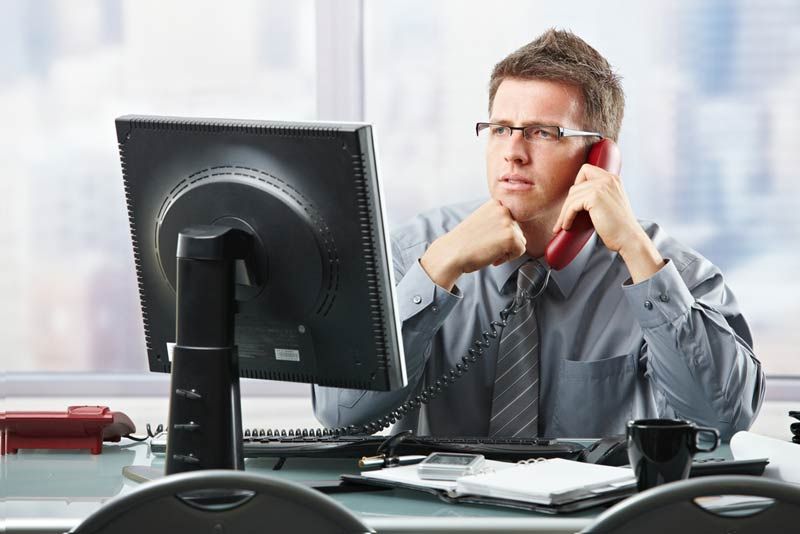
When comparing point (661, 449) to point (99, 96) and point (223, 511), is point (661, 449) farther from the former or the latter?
point (99, 96)

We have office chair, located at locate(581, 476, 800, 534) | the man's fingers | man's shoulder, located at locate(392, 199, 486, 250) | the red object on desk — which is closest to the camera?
office chair, located at locate(581, 476, 800, 534)

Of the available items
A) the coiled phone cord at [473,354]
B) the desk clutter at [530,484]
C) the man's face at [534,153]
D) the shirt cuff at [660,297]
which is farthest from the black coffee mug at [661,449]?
the man's face at [534,153]

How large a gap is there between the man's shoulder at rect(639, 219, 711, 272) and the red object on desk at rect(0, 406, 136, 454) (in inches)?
43.7

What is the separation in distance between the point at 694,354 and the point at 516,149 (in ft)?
1.64

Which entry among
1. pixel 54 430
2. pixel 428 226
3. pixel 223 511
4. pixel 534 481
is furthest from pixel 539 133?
pixel 223 511

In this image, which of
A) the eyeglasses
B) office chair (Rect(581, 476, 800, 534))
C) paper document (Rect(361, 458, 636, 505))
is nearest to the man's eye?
the eyeglasses

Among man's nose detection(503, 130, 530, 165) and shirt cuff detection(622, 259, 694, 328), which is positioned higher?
man's nose detection(503, 130, 530, 165)

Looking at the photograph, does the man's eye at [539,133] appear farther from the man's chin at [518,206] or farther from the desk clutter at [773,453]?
the desk clutter at [773,453]

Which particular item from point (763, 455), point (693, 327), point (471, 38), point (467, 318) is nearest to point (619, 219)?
point (693, 327)

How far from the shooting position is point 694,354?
196 cm

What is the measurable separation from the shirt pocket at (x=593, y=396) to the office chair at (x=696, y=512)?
1049 mm

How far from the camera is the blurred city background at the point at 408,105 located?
9.57 feet

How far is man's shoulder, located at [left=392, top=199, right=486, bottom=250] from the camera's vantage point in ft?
7.64

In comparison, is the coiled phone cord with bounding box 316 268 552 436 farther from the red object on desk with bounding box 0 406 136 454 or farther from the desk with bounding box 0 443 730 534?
the red object on desk with bounding box 0 406 136 454
